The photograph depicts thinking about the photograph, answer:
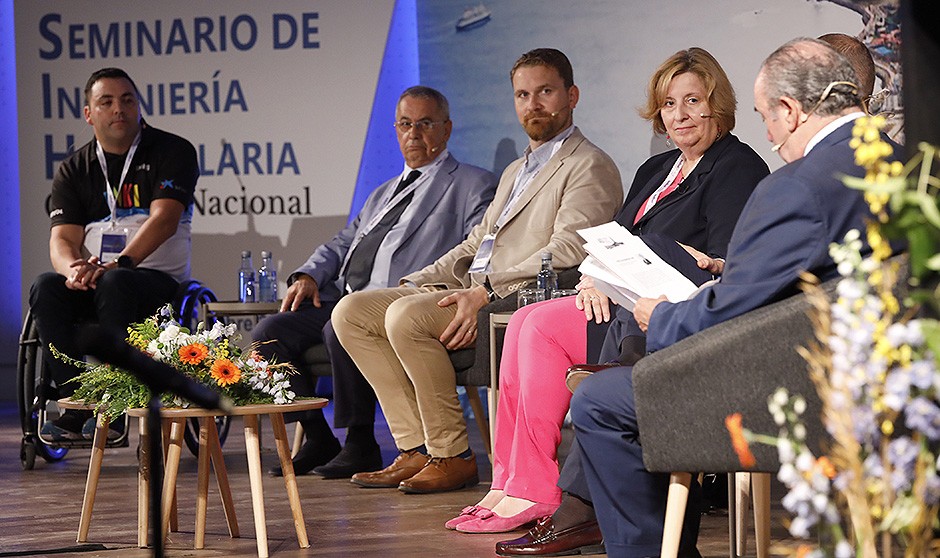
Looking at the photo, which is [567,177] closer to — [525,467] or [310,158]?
[525,467]

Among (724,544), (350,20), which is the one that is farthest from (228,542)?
(350,20)

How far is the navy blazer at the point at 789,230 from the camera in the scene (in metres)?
2.38

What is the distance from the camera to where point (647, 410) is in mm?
2443

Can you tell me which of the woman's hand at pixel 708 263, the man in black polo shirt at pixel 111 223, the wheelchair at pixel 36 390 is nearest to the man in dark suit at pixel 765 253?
the woman's hand at pixel 708 263

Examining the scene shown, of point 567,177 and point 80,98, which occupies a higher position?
point 80,98

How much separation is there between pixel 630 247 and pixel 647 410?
0.68 m

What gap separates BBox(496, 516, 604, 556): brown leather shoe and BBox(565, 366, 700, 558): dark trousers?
0.61 m

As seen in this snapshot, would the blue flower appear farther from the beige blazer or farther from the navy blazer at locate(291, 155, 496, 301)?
the navy blazer at locate(291, 155, 496, 301)

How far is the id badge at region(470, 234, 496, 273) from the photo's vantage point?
470cm

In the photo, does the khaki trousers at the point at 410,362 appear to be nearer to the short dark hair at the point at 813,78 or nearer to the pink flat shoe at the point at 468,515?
the pink flat shoe at the point at 468,515

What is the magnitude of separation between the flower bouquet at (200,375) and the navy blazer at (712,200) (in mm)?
1188

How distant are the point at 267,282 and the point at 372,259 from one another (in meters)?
0.97

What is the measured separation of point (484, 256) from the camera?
4.74 metres

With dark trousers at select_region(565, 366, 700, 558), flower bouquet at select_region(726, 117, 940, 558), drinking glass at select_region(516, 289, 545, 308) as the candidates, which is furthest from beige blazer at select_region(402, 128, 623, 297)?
flower bouquet at select_region(726, 117, 940, 558)
